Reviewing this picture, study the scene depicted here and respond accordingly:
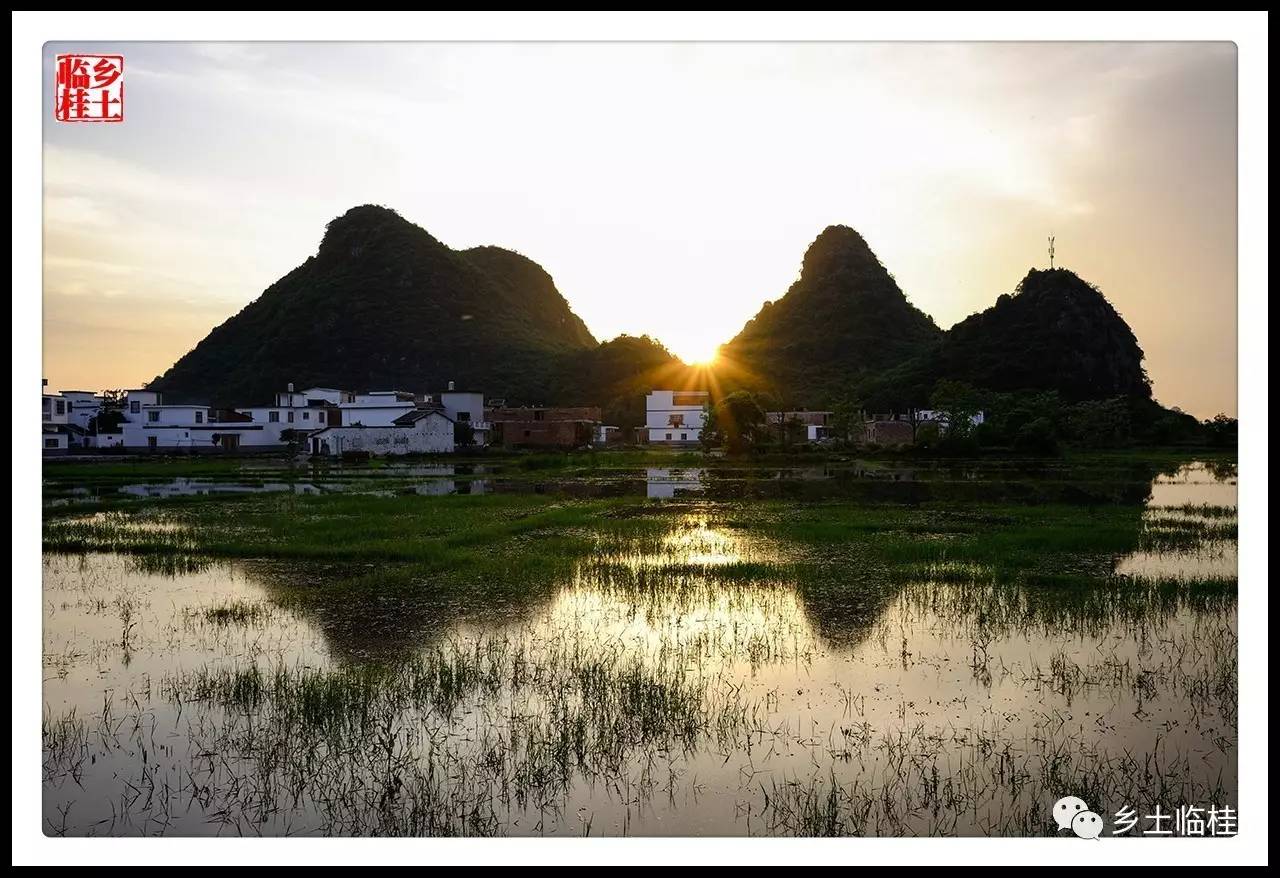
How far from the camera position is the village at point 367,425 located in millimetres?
47531

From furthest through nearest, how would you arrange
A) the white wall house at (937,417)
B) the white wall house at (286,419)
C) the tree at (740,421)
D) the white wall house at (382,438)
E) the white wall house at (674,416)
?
the white wall house at (674,416)
the white wall house at (937,417)
the white wall house at (286,419)
the white wall house at (382,438)
the tree at (740,421)

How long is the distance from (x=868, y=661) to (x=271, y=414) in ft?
174

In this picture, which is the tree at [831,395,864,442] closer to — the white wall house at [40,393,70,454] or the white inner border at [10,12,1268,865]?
the white wall house at [40,393,70,454]

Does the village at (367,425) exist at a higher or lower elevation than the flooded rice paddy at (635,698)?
higher

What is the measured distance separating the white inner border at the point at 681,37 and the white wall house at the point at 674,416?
55.2 m

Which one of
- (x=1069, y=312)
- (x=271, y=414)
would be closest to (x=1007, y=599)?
(x=271, y=414)

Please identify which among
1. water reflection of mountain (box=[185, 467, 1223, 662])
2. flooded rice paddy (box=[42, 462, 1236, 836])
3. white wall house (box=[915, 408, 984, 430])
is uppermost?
white wall house (box=[915, 408, 984, 430])

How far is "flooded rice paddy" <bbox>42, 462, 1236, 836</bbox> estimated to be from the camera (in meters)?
5.49

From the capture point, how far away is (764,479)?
30906mm

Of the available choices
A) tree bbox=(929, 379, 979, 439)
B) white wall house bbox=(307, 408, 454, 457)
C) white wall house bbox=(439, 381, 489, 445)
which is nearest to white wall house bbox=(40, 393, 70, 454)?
white wall house bbox=(307, 408, 454, 457)

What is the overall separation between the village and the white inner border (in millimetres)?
39917

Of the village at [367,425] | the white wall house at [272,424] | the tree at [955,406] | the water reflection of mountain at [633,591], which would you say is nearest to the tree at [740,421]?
the village at [367,425]

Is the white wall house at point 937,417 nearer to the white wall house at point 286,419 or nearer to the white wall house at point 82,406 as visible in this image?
the white wall house at point 286,419

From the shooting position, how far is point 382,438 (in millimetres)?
47438
